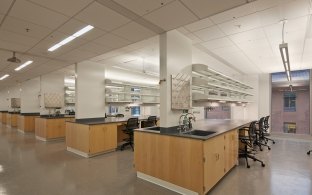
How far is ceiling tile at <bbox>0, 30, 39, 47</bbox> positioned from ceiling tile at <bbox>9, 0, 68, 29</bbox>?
918 millimetres

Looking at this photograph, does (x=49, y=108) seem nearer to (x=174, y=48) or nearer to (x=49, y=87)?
(x=49, y=87)

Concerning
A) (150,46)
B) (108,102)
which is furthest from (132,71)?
(150,46)

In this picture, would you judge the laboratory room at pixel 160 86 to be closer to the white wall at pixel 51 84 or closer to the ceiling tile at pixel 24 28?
the ceiling tile at pixel 24 28

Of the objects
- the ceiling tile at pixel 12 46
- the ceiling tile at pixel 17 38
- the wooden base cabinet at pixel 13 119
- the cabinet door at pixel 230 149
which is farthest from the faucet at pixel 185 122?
the wooden base cabinet at pixel 13 119

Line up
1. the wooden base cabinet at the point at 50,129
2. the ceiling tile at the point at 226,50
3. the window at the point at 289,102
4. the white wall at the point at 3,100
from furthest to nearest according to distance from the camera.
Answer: the white wall at the point at 3,100 < the window at the point at 289,102 < the wooden base cabinet at the point at 50,129 < the ceiling tile at the point at 226,50

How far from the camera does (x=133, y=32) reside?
321cm

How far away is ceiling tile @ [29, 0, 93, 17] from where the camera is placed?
7.45 feet

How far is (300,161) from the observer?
431cm

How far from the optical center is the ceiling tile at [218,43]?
395 centimetres

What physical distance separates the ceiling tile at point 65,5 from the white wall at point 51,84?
609 cm

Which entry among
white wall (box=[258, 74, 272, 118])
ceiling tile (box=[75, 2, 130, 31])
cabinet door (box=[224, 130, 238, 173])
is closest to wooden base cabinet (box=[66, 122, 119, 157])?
ceiling tile (box=[75, 2, 130, 31])

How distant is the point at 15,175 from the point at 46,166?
59 centimetres

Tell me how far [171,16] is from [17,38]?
3.20m

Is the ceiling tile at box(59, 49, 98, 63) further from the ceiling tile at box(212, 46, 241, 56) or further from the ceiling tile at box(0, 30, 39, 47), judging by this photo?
the ceiling tile at box(212, 46, 241, 56)
